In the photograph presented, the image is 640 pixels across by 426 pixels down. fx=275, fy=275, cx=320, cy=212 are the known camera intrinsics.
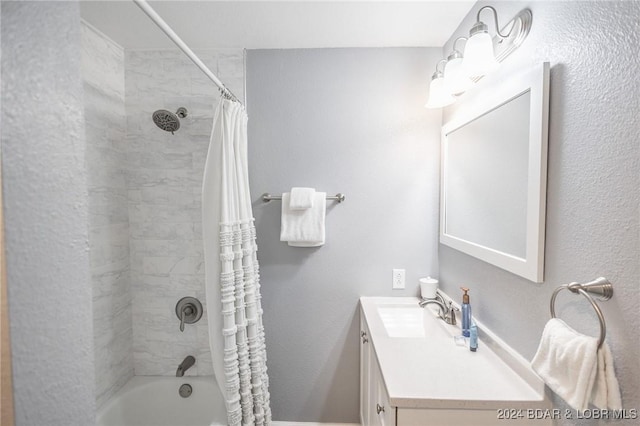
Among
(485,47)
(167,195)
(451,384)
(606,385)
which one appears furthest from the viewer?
(167,195)

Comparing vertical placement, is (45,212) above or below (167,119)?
below

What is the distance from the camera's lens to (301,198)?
166 centimetres

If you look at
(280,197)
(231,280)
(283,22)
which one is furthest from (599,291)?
(283,22)

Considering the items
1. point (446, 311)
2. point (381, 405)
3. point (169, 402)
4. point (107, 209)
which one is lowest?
point (169, 402)

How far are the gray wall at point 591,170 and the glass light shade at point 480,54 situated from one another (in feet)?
0.31

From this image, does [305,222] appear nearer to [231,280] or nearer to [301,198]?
[301,198]

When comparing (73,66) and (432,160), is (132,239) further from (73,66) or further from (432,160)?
(432,160)

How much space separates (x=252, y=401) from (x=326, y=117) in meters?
1.62

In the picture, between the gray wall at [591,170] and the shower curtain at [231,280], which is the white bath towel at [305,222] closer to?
the shower curtain at [231,280]

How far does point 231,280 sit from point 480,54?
4.62ft

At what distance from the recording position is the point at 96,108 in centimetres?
155

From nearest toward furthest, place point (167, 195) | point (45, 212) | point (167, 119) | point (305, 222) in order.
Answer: point (45, 212) < point (167, 119) < point (305, 222) < point (167, 195)

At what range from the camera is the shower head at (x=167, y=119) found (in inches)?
61.6

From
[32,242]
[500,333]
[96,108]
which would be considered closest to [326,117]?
[96,108]
